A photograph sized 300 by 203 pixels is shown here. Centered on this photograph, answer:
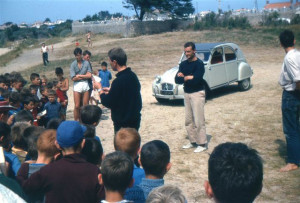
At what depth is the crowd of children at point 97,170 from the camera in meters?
2.01

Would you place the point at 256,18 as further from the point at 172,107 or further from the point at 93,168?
the point at 93,168

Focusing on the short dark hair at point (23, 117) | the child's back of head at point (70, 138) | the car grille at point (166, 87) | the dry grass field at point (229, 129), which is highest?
the child's back of head at point (70, 138)

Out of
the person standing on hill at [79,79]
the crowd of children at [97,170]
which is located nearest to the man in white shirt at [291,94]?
the crowd of children at [97,170]

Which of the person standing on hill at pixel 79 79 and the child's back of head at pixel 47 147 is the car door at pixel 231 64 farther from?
the child's back of head at pixel 47 147

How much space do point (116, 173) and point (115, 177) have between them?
0.03 m

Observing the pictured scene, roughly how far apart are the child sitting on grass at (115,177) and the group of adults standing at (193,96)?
1.84 metres

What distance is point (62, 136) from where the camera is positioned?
10.7 ft

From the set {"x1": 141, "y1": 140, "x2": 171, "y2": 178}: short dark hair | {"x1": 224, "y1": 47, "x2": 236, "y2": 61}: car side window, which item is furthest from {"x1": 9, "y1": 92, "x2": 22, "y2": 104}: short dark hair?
{"x1": 224, "y1": 47, "x2": 236, "y2": 61}: car side window

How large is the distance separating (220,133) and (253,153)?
6.35 metres

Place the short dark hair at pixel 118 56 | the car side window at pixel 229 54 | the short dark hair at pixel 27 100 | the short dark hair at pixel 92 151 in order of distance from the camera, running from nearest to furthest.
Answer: the short dark hair at pixel 92 151
the short dark hair at pixel 118 56
the short dark hair at pixel 27 100
the car side window at pixel 229 54

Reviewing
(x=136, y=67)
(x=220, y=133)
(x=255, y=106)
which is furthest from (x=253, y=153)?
(x=136, y=67)

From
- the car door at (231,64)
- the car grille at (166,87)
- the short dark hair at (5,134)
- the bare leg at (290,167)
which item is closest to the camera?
the short dark hair at (5,134)

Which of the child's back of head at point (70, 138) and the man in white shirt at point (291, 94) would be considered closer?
the child's back of head at point (70, 138)

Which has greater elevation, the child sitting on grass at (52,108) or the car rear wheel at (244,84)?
the child sitting on grass at (52,108)
